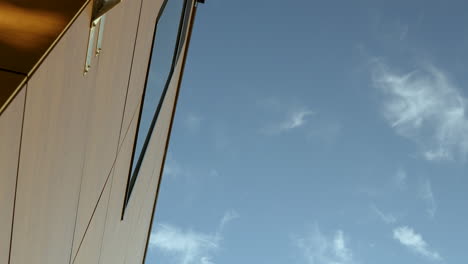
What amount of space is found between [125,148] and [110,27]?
3.29m

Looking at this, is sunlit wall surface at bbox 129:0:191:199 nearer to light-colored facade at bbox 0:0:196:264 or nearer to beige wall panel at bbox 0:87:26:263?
light-colored facade at bbox 0:0:196:264

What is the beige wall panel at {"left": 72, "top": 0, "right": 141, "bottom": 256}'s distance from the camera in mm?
4410

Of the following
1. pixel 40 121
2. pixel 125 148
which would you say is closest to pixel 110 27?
pixel 40 121

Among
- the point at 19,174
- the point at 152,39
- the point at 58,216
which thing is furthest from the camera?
the point at 152,39

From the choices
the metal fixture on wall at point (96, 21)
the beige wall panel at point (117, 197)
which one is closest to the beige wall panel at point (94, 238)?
the beige wall panel at point (117, 197)

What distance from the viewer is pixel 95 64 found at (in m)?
4.00

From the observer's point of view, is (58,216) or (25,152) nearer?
(25,152)

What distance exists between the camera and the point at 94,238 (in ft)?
20.3

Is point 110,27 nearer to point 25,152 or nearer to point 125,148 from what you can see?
point 25,152

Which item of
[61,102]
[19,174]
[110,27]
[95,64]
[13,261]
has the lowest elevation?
[13,261]

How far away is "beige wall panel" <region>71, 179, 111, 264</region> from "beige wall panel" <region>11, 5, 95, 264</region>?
4.27ft

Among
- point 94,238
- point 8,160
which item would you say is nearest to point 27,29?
point 8,160

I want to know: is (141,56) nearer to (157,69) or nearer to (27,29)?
(157,69)

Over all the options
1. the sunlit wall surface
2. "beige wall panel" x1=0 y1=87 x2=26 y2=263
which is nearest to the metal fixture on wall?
"beige wall panel" x1=0 y1=87 x2=26 y2=263
